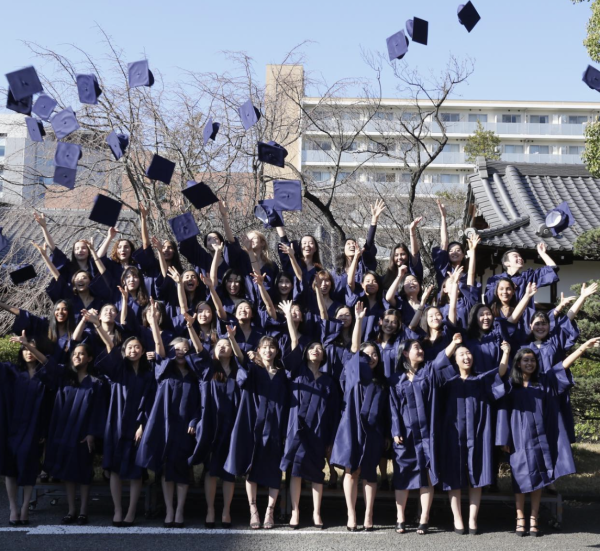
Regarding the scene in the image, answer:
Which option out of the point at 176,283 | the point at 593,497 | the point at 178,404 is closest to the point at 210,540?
the point at 178,404

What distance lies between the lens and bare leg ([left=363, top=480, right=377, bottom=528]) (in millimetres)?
6578

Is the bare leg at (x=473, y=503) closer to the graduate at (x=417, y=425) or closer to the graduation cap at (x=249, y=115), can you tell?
the graduate at (x=417, y=425)

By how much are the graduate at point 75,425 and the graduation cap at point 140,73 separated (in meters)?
3.55

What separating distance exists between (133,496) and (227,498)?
800mm

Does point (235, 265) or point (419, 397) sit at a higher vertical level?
point (235, 265)

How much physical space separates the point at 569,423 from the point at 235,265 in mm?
3584

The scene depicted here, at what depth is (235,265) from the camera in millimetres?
8164

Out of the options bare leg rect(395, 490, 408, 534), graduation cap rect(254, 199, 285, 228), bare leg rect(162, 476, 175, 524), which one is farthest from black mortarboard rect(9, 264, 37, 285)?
bare leg rect(395, 490, 408, 534)

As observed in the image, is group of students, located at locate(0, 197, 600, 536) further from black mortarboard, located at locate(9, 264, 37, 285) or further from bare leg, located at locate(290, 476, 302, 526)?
black mortarboard, located at locate(9, 264, 37, 285)

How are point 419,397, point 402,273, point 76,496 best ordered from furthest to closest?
point 402,273, point 76,496, point 419,397

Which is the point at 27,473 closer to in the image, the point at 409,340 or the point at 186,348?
the point at 186,348

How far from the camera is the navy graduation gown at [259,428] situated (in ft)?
21.8

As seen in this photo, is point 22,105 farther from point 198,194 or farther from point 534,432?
point 534,432

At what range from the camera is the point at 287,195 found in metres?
8.25
